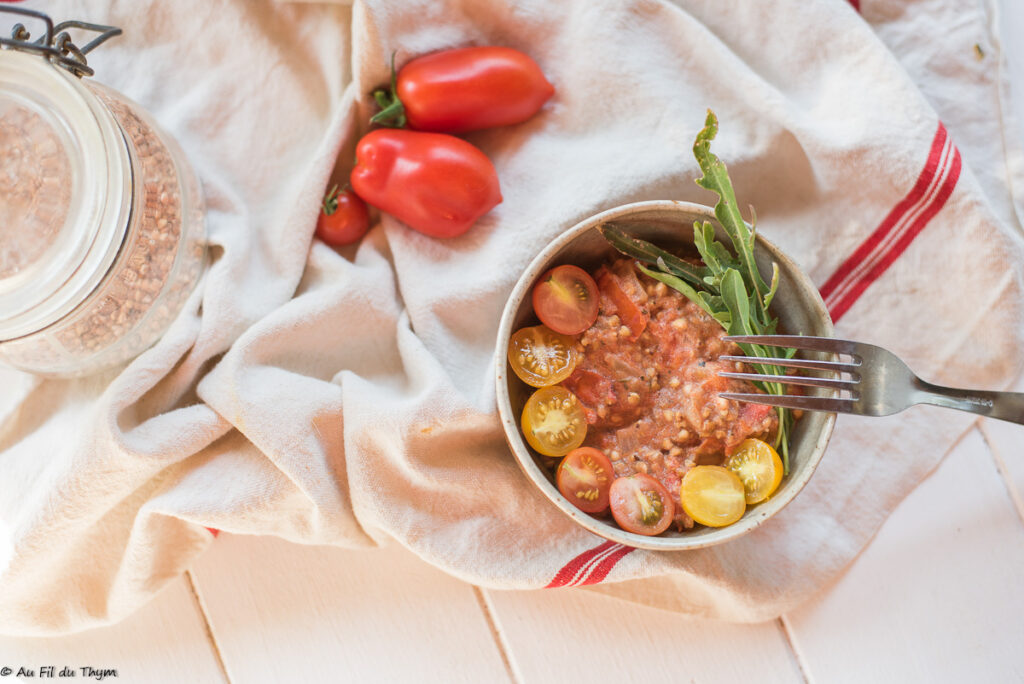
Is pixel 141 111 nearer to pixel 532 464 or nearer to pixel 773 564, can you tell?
pixel 532 464

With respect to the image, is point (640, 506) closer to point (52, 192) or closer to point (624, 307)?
point (624, 307)

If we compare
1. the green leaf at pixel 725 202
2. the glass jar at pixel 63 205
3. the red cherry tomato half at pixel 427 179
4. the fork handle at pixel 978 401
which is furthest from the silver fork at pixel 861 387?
the glass jar at pixel 63 205

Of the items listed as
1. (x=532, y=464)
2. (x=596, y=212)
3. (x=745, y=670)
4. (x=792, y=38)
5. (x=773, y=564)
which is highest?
(x=792, y=38)

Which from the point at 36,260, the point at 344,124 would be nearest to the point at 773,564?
the point at 344,124

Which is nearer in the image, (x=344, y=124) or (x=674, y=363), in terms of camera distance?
(x=674, y=363)

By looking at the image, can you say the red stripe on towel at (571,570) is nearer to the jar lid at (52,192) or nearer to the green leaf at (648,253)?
the green leaf at (648,253)

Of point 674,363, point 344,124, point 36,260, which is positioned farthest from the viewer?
point 344,124

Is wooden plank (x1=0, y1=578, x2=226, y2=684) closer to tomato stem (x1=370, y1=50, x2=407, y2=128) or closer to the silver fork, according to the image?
tomato stem (x1=370, y1=50, x2=407, y2=128)
